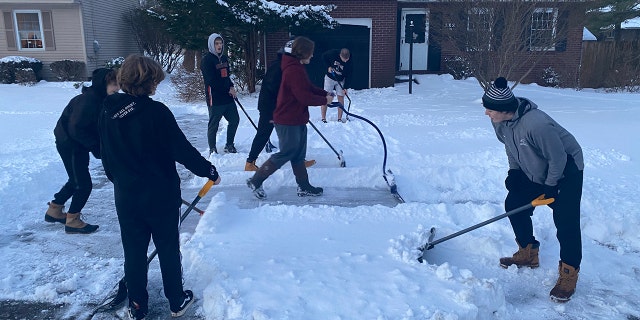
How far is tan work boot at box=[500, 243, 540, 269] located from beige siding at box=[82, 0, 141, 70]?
67.5ft

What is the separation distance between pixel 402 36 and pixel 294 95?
48.5 ft

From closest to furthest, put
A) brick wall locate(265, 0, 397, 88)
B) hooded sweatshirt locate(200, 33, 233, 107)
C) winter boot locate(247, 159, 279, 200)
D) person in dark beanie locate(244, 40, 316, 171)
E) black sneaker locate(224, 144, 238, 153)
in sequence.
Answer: winter boot locate(247, 159, 279, 200), person in dark beanie locate(244, 40, 316, 171), hooded sweatshirt locate(200, 33, 233, 107), black sneaker locate(224, 144, 238, 153), brick wall locate(265, 0, 397, 88)

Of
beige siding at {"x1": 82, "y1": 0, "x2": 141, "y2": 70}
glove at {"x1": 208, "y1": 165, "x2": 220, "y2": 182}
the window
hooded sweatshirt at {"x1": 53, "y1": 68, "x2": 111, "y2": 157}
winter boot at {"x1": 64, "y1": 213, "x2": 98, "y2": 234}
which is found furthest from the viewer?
beige siding at {"x1": 82, "y1": 0, "x2": 141, "y2": 70}

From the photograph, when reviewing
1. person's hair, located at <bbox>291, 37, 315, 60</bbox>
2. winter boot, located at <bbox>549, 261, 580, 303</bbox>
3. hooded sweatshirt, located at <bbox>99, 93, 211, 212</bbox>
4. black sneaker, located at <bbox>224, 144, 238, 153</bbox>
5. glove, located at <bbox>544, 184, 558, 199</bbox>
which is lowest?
winter boot, located at <bbox>549, 261, 580, 303</bbox>

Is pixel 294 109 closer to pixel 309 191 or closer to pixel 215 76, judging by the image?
pixel 309 191

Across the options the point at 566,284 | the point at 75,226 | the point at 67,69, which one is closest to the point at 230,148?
the point at 75,226

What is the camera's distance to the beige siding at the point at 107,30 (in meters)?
21.3

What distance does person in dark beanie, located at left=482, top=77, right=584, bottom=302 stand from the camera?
12.0ft

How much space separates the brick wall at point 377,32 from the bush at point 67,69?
8357 millimetres

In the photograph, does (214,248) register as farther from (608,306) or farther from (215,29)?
(215,29)

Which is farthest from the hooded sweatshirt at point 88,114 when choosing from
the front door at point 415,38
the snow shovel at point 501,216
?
the front door at point 415,38

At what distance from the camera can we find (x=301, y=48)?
5.42 m

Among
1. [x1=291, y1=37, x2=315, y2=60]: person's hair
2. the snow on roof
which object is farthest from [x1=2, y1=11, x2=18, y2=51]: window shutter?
the snow on roof

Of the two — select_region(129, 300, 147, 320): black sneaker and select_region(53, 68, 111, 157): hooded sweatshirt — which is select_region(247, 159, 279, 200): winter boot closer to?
select_region(53, 68, 111, 157): hooded sweatshirt
